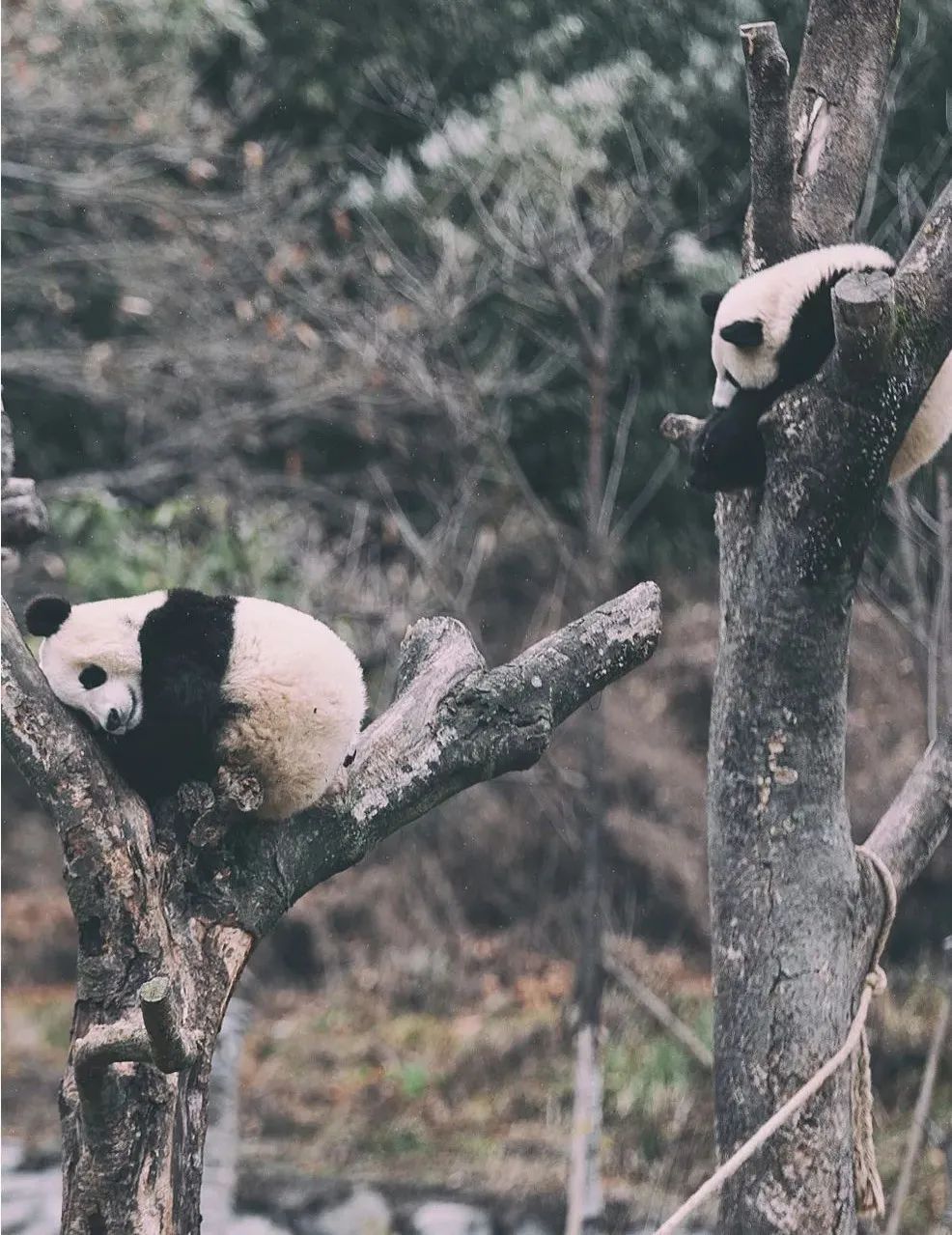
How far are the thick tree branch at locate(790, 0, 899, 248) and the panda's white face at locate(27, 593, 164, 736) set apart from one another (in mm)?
1662

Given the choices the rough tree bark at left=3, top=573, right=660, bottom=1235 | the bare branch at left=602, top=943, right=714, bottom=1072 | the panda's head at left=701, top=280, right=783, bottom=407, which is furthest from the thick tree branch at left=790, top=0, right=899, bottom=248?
the bare branch at left=602, top=943, right=714, bottom=1072

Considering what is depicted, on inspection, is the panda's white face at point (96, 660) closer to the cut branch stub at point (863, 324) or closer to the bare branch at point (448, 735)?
the bare branch at point (448, 735)

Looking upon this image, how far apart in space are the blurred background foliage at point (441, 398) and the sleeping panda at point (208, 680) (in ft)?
8.50

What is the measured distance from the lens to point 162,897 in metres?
1.97

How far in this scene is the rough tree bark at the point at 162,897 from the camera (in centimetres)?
180

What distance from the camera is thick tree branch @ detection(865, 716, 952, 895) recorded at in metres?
2.75

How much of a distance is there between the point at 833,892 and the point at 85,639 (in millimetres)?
1493

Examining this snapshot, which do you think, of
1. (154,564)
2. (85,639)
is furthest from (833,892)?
(154,564)

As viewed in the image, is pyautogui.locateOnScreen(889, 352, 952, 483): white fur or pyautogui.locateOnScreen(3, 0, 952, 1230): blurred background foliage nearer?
pyautogui.locateOnScreen(889, 352, 952, 483): white fur

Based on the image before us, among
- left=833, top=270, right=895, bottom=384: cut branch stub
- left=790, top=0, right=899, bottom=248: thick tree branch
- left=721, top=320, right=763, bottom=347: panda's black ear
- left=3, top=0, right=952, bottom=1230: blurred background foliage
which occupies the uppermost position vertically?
left=790, top=0, right=899, bottom=248: thick tree branch

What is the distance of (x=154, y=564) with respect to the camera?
5.23m

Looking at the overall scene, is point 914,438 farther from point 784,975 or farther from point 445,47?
point 445,47

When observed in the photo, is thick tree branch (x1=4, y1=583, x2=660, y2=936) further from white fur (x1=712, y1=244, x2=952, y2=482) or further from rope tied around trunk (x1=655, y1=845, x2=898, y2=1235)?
white fur (x1=712, y1=244, x2=952, y2=482)

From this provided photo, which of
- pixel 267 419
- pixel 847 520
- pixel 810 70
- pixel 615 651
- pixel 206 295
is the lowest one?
pixel 267 419
